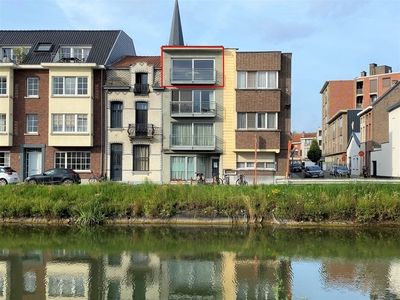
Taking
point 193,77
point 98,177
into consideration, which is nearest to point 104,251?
point 98,177

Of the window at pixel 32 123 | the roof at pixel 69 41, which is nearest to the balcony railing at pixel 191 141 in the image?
the roof at pixel 69 41

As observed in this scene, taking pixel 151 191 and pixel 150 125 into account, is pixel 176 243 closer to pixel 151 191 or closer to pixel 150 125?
pixel 151 191

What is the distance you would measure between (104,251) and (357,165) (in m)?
45.4

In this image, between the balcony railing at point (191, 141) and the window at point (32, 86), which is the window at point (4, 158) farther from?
the balcony railing at point (191, 141)

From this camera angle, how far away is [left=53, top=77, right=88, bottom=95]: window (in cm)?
3300

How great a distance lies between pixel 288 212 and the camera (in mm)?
19547

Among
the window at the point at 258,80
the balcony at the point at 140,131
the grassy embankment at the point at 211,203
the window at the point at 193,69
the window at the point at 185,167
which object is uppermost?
the window at the point at 193,69

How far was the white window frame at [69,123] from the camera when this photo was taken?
32906 mm

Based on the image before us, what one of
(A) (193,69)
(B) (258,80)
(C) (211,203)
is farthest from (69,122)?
(C) (211,203)

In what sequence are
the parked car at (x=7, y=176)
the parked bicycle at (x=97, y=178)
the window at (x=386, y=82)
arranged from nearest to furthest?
the parked car at (x=7, y=176) → the parked bicycle at (x=97, y=178) → the window at (x=386, y=82)

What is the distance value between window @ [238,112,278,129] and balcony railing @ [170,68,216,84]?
3584mm

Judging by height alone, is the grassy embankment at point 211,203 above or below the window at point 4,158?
below

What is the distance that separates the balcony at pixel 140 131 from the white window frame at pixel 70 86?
4406mm

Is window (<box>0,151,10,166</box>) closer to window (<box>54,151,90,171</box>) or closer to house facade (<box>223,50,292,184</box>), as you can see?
window (<box>54,151,90,171</box>)
